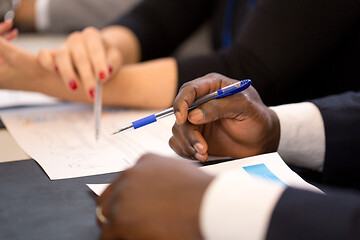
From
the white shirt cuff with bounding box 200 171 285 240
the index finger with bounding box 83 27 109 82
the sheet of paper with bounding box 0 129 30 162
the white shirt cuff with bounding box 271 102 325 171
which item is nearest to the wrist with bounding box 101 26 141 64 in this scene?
the index finger with bounding box 83 27 109 82

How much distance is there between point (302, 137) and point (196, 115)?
186 mm

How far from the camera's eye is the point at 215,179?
443mm

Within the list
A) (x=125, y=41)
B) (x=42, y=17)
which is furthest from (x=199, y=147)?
(x=42, y=17)

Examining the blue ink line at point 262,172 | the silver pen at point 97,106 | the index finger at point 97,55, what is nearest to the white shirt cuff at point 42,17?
the index finger at point 97,55

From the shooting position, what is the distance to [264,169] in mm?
624

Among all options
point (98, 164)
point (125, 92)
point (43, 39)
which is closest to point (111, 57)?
point (125, 92)

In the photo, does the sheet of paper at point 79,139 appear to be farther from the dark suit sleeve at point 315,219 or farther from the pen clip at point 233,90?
Result: the dark suit sleeve at point 315,219

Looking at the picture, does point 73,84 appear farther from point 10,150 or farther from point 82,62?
point 10,150

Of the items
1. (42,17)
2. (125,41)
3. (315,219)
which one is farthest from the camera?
(42,17)

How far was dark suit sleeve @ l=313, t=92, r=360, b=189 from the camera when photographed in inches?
Result: 28.2

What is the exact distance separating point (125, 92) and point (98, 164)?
0.29 meters

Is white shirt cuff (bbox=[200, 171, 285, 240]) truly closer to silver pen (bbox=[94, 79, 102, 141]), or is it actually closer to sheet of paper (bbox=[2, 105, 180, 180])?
sheet of paper (bbox=[2, 105, 180, 180])

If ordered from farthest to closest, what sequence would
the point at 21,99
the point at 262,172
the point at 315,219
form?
the point at 21,99 → the point at 262,172 → the point at 315,219

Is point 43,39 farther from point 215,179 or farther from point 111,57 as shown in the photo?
point 215,179
